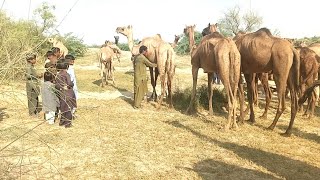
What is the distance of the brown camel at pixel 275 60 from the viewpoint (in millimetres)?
7676

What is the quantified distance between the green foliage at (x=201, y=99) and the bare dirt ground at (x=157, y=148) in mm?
847

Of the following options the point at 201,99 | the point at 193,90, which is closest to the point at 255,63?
the point at 193,90

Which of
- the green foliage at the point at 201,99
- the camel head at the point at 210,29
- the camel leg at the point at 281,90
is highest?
the camel head at the point at 210,29

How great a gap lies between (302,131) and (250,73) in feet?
6.23

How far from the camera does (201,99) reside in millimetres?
10539

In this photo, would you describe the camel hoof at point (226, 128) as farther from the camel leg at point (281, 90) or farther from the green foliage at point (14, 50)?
the green foliage at point (14, 50)

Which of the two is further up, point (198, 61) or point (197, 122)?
point (198, 61)

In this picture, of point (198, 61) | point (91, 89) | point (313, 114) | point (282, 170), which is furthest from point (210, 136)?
point (91, 89)

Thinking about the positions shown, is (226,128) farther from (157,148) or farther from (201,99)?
(201,99)

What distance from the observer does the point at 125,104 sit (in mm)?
10945

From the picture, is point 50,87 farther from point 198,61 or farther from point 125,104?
point 125,104

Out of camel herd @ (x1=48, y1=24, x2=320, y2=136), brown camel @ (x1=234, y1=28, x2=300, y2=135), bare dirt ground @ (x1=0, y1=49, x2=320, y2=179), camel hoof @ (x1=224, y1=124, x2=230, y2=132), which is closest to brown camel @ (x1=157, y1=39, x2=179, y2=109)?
camel herd @ (x1=48, y1=24, x2=320, y2=136)

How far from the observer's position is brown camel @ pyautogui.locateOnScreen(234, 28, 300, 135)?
768 centimetres

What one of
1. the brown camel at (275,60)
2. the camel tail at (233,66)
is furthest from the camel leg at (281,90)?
the camel tail at (233,66)
